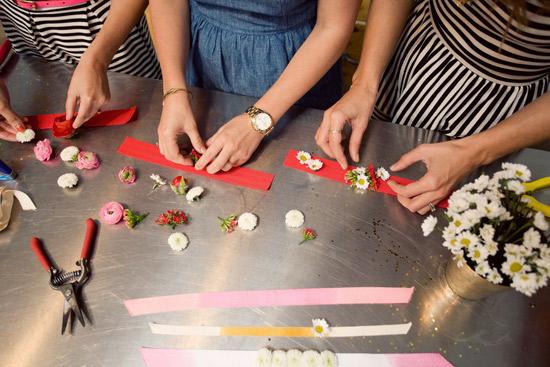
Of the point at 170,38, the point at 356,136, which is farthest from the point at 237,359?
the point at 170,38

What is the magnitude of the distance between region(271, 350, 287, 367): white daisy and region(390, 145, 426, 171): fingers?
53cm

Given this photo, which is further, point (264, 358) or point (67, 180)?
point (67, 180)

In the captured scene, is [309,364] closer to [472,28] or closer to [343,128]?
[343,128]

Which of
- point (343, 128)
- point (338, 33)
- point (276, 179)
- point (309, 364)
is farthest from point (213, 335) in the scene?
point (338, 33)

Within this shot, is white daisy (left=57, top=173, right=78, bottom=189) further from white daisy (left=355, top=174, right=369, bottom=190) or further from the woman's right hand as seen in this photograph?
white daisy (left=355, top=174, right=369, bottom=190)

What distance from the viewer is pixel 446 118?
1.08 meters

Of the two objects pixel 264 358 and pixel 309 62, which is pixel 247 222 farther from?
pixel 309 62

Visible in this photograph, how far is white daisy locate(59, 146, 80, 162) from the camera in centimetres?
97

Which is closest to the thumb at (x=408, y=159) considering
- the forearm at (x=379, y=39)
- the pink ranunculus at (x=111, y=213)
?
the forearm at (x=379, y=39)

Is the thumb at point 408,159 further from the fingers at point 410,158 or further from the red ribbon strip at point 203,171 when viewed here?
the red ribbon strip at point 203,171

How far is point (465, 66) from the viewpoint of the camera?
3.27 feet

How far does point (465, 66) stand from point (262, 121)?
588 millimetres

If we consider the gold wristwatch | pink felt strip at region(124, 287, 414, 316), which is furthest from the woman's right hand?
pink felt strip at region(124, 287, 414, 316)

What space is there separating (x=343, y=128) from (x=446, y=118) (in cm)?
35
